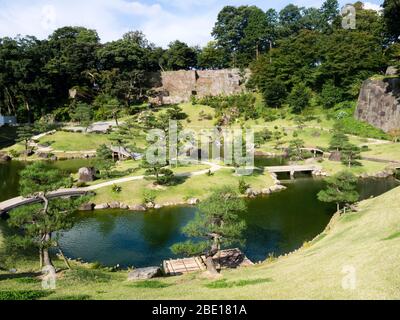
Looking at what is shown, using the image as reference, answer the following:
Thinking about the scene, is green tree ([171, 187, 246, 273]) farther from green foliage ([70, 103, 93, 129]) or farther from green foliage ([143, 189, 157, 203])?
green foliage ([70, 103, 93, 129])

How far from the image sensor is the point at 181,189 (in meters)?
35.3

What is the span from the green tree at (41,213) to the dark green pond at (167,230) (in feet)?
16.8

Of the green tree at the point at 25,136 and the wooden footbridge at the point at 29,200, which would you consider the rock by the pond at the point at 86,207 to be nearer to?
the wooden footbridge at the point at 29,200

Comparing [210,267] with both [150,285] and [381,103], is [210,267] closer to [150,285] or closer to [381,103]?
[150,285]

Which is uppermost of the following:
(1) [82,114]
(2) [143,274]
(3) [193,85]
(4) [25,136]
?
(3) [193,85]

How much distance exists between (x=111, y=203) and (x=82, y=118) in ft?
130

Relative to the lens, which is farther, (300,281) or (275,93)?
(275,93)

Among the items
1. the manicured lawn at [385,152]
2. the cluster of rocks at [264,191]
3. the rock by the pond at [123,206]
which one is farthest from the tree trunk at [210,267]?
the manicured lawn at [385,152]

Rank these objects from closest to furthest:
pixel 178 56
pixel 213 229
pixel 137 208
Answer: pixel 213 229 → pixel 137 208 → pixel 178 56

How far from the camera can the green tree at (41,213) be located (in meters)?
18.2

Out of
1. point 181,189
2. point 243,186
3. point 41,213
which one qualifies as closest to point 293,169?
point 243,186

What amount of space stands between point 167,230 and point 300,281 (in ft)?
54.6

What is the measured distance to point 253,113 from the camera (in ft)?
230
